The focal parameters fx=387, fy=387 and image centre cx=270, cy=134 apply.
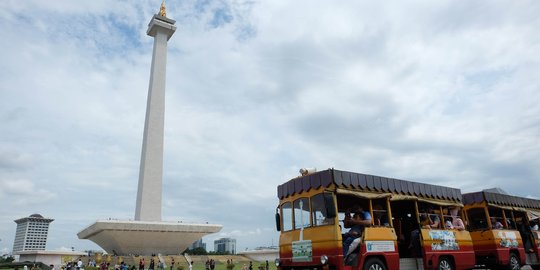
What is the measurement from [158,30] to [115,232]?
26.8m

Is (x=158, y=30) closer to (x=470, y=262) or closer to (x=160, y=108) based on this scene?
(x=160, y=108)

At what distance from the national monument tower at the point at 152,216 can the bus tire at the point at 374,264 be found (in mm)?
38088

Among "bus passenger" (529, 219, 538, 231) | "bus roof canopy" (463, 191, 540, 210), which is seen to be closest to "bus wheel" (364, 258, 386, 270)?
"bus roof canopy" (463, 191, 540, 210)

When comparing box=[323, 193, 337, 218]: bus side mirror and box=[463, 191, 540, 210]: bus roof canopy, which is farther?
box=[463, 191, 540, 210]: bus roof canopy

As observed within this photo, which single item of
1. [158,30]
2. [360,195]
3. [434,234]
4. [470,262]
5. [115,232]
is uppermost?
[158,30]

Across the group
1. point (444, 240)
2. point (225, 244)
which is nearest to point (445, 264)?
point (444, 240)

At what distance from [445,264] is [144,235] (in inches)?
1513

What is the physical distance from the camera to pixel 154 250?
45.8m

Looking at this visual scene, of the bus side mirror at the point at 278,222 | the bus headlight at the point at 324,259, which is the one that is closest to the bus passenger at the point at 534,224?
the bus side mirror at the point at 278,222

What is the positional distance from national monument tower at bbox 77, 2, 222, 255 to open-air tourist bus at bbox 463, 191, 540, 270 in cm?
3647

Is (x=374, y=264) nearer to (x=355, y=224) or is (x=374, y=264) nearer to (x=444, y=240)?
(x=355, y=224)

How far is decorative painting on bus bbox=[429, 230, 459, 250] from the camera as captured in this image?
33.9 ft

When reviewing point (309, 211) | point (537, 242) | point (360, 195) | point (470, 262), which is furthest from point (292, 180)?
point (537, 242)

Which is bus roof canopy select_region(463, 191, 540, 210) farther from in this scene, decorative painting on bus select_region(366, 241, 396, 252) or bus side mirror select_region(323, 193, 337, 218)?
bus side mirror select_region(323, 193, 337, 218)
